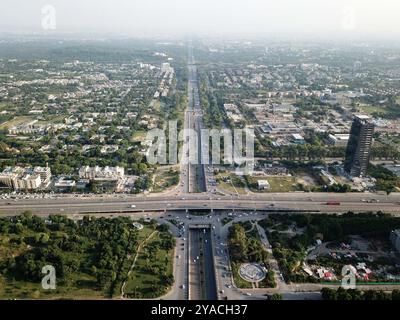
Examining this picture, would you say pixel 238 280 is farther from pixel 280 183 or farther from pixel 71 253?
pixel 280 183

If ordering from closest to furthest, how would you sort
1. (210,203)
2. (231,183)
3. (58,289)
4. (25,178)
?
(58,289)
(210,203)
(25,178)
(231,183)

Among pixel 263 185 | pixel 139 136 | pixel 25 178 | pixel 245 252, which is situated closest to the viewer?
pixel 245 252

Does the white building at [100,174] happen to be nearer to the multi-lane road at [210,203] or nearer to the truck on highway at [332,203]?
the multi-lane road at [210,203]

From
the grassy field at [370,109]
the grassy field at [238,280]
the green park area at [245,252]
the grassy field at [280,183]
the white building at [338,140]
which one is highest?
the grassy field at [370,109]

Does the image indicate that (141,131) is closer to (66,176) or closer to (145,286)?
(66,176)

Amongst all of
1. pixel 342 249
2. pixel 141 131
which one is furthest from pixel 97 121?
pixel 342 249

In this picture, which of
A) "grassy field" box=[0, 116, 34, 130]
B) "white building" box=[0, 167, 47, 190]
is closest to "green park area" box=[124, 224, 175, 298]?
"white building" box=[0, 167, 47, 190]

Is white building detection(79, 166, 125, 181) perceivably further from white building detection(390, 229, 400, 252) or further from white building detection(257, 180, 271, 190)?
white building detection(390, 229, 400, 252)

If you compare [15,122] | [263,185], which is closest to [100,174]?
[263,185]

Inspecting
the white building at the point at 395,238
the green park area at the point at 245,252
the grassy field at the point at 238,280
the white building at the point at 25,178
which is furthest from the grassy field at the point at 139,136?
the white building at the point at 395,238
